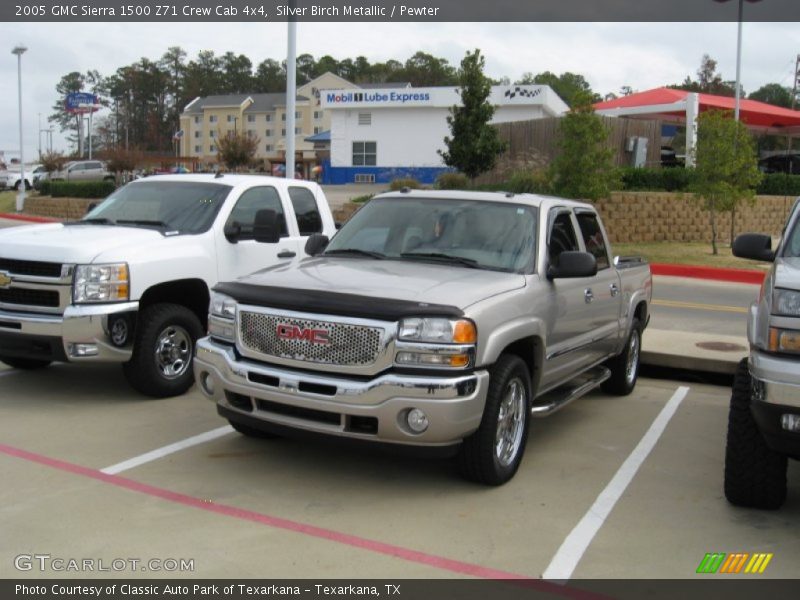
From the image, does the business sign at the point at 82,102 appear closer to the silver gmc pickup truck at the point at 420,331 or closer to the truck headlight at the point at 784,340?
the silver gmc pickup truck at the point at 420,331

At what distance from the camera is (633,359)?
325 inches

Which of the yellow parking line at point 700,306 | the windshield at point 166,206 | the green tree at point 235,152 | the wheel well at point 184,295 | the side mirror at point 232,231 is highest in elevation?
the green tree at point 235,152

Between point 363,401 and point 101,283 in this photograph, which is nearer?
point 363,401

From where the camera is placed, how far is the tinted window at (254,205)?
325 inches

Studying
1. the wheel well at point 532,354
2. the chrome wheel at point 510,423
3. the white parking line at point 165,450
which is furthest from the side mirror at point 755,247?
the white parking line at point 165,450

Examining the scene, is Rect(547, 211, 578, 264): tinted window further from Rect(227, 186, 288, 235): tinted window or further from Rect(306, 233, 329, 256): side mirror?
Rect(227, 186, 288, 235): tinted window

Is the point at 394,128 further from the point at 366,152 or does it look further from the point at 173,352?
the point at 173,352

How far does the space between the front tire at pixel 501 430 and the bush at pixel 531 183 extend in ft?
57.8

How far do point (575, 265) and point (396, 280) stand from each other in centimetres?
129

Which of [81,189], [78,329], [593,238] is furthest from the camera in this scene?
[81,189]

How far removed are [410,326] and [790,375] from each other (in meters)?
1.99

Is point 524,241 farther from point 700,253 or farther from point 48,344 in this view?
point 700,253

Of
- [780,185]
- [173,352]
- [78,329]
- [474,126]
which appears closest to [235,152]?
[474,126]

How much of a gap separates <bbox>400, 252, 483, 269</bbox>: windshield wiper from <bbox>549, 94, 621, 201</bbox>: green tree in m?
15.7
